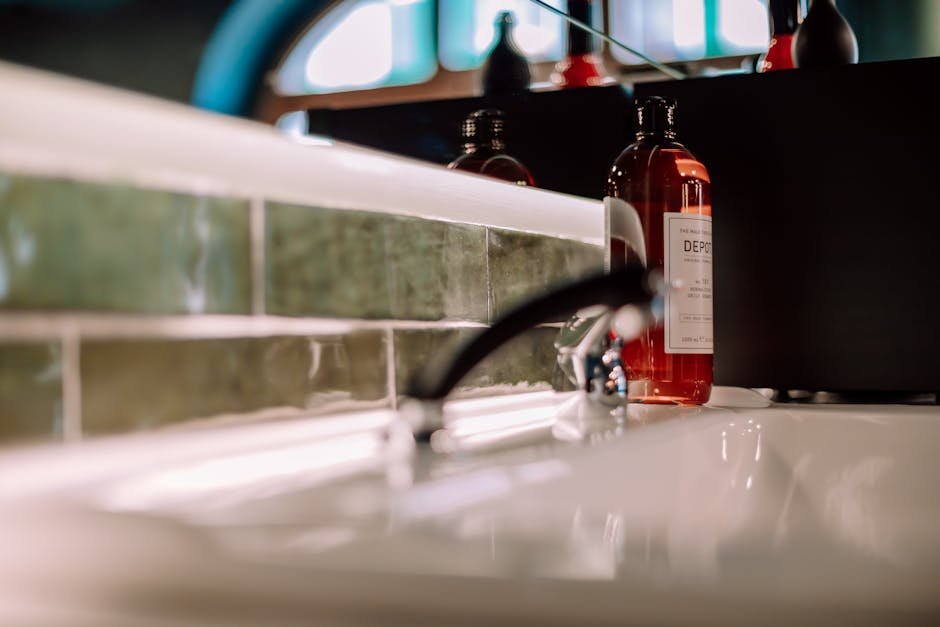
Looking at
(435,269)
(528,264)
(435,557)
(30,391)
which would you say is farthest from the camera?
(528,264)

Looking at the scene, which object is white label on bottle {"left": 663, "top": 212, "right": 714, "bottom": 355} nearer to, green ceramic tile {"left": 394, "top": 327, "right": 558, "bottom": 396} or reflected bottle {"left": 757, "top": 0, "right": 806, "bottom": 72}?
green ceramic tile {"left": 394, "top": 327, "right": 558, "bottom": 396}

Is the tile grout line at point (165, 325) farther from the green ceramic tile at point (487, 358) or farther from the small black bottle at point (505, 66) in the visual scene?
the small black bottle at point (505, 66)

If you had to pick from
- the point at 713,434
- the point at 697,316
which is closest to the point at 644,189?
the point at 697,316

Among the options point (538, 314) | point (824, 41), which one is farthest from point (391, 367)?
point (824, 41)

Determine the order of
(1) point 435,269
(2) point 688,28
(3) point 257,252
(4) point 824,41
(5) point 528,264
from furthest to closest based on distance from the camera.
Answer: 1. (2) point 688,28
2. (4) point 824,41
3. (5) point 528,264
4. (1) point 435,269
5. (3) point 257,252

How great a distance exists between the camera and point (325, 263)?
56cm

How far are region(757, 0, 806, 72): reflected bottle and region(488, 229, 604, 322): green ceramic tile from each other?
0.91 feet

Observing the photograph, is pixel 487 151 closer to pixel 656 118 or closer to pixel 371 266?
pixel 656 118

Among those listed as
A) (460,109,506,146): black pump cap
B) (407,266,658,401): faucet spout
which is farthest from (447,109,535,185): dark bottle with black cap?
(407,266,658,401): faucet spout

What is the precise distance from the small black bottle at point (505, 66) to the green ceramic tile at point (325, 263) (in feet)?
0.88

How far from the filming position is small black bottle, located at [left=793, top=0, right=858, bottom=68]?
907 mm

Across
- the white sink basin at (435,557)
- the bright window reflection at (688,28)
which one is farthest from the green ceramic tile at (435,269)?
the bright window reflection at (688,28)

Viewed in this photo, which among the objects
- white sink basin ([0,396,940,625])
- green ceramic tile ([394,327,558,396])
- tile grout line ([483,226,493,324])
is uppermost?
tile grout line ([483,226,493,324])

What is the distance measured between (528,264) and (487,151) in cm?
10
